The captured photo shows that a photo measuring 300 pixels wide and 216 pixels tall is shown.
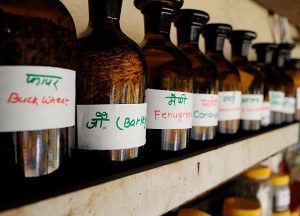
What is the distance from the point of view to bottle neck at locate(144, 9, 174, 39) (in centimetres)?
38

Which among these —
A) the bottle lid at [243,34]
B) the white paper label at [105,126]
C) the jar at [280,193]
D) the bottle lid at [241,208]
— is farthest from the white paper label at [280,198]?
the white paper label at [105,126]

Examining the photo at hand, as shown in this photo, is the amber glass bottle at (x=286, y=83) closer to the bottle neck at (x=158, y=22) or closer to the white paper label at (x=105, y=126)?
the bottle neck at (x=158, y=22)

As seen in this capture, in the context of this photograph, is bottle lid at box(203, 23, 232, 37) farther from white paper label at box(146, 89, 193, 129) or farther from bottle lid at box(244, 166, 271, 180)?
bottle lid at box(244, 166, 271, 180)

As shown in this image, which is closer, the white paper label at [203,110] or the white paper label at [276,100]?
the white paper label at [203,110]

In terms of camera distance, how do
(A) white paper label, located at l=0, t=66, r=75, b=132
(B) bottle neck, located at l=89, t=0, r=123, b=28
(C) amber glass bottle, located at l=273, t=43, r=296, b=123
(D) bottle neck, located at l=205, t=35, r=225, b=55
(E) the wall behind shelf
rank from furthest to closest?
(C) amber glass bottle, located at l=273, t=43, r=296, b=123
(D) bottle neck, located at l=205, t=35, r=225, b=55
(E) the wall behind shelf
(B) bottle neck, located at l=89, t=0, r=123, b=28
(A) white paper label, located at l=0, t=66, r=75, b=132

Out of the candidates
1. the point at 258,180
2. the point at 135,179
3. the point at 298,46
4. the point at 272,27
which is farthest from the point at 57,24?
the point at 298,46

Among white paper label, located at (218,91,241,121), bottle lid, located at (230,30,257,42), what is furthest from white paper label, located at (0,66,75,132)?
bottle lid, located at (230,30,257,42)

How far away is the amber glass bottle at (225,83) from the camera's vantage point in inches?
20.8

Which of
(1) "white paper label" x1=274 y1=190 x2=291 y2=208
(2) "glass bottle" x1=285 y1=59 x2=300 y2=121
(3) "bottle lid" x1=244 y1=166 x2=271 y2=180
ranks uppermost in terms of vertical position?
(2) "glass bottle" x1=285 y1=59 x2=300 y2=121

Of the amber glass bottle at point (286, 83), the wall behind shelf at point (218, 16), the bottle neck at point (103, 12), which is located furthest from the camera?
the amber glass bottle at point (286, 83)

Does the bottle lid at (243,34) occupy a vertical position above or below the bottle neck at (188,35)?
above

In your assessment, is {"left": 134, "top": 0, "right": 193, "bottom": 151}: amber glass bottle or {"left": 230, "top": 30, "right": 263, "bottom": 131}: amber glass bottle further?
{"left": 230, "top": 30, "right": 263, "bottom": 131}: amber glass bottle

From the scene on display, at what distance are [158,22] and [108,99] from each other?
15 cm

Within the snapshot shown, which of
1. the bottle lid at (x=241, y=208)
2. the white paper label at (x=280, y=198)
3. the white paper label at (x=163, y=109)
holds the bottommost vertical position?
the white paper label at (x=280, y=198)
